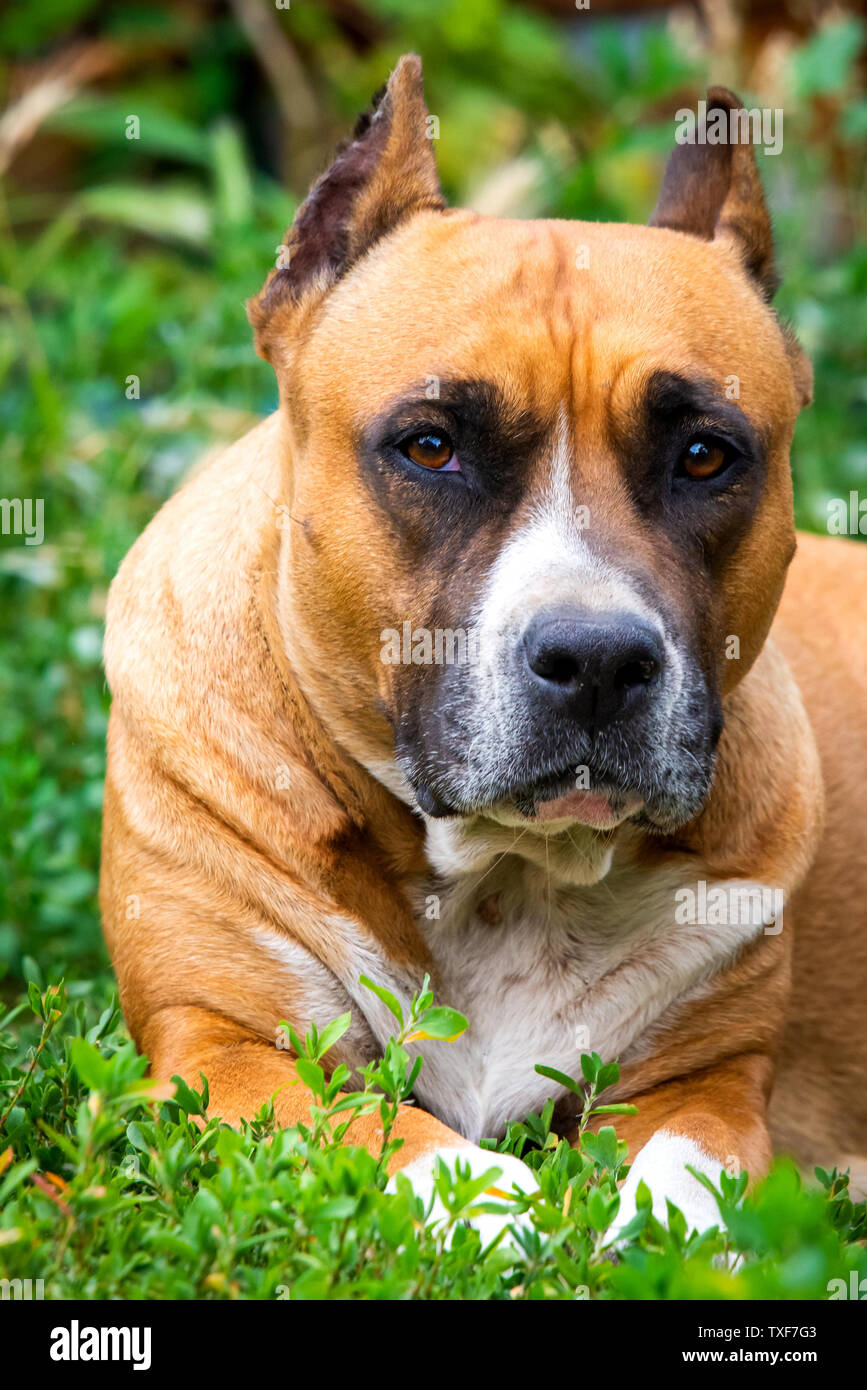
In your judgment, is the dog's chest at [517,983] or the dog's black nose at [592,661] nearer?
the dog's black nose at [592,661]

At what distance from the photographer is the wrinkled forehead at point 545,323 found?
3.17 m

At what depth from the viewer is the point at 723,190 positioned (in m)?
3.86

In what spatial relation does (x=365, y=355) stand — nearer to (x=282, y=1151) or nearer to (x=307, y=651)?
(x=307, y=651)

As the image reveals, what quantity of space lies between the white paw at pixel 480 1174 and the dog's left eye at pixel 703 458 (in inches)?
54.2

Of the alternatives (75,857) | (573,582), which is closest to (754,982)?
(573,582)

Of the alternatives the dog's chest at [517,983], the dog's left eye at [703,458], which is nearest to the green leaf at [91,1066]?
the dog's chest at [517,983]

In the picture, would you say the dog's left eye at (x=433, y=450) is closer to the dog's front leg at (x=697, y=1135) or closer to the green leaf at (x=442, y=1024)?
the green leaf at (x=442, y=1024)

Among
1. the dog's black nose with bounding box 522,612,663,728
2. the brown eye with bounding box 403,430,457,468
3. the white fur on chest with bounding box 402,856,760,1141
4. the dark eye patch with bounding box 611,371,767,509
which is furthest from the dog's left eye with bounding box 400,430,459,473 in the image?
the white fur on chest with bounding box 402,856,760,1141

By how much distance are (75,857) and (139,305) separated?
3891mm

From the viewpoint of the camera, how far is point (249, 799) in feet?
11.0

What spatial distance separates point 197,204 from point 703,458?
19.9 feet

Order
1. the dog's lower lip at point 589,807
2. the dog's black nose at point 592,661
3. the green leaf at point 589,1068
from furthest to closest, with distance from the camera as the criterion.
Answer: the dog's lower lip at point 589,807 < the green leaf at point 589,1068 < the dog's black nose at point 592,661

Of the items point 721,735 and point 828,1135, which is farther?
point 828,1135

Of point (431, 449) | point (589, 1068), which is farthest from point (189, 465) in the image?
point (589, 1068)
